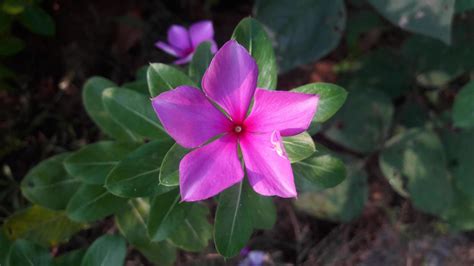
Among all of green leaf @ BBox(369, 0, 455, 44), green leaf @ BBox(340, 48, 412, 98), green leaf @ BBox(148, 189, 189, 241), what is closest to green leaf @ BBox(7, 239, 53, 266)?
green leaf @ BBox(148, 189, 189, 241)

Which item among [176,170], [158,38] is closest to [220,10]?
[158,38]

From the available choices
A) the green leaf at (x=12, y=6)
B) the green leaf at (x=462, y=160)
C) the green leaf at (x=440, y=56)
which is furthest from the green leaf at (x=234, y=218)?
the green leaf at (x=440, y=56)

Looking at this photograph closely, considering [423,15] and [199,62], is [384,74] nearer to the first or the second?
[423,15]

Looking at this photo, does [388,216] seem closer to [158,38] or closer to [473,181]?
[473,181]

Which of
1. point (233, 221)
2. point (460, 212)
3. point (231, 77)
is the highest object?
point (231, 77)

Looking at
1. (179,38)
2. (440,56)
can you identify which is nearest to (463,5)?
(440,56)

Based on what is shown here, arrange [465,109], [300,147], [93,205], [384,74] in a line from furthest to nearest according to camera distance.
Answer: [384,74]
[465,109]
[93,205]
[300,147]
